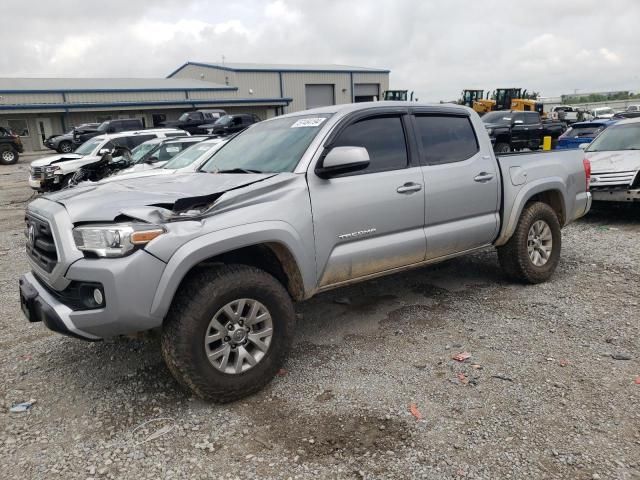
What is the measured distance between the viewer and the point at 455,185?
443 centimetres

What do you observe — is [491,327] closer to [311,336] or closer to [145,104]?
[311,336]

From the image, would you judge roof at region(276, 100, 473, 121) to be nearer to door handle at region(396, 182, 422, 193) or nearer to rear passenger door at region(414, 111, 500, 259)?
rear passenger door at region(414, 111, 500, 259)

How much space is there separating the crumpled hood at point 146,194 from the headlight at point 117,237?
0.33 ft

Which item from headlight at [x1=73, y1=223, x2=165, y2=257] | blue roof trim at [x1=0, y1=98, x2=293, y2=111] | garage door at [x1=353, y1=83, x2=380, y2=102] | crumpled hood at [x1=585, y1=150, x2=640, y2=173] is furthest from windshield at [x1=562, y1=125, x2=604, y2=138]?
garage door at [x1=353, y1=83, x2=380, y2=102]

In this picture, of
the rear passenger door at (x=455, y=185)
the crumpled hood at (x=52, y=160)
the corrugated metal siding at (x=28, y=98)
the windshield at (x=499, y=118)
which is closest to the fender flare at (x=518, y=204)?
the rear passenger door at (x=455, y=185)

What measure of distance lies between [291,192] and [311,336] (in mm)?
1416

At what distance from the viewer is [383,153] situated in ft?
13.5

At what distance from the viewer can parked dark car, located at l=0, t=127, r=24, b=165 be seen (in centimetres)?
2366

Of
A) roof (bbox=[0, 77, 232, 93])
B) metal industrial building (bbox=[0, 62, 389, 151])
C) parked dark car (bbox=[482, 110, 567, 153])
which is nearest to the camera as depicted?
parked dark car (bbox=[482, 110, 567, 153])

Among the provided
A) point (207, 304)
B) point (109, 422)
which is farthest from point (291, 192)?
point (109, 422)

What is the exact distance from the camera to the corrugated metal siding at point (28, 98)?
3294 centimetres

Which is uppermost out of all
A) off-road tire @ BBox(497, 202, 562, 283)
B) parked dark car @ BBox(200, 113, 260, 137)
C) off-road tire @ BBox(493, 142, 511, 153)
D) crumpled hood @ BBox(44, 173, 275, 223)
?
parked dark car @ BBox(200, 113, 260, 137)

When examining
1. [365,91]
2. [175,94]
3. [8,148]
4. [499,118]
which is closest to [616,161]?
[499,118]

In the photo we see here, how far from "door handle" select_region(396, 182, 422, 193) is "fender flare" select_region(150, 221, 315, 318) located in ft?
3.30
